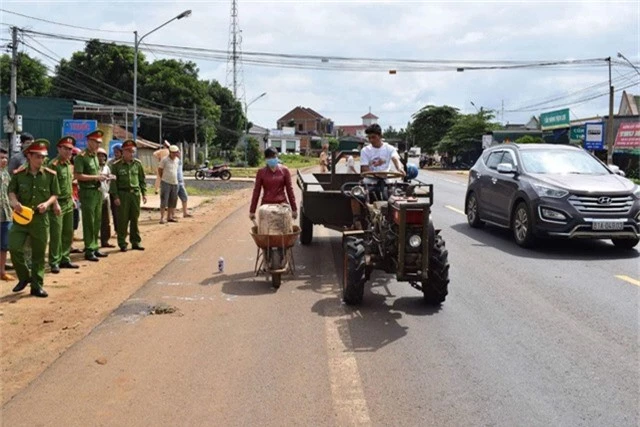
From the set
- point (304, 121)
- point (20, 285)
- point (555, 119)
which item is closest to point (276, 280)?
point (20, 285)

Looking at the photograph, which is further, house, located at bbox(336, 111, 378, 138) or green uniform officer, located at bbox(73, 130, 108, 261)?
house, located at bbox(336, 111, 378, 138)

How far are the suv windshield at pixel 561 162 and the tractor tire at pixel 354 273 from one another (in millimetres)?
5662

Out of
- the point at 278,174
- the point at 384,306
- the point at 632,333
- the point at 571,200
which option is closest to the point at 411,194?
the point at 384,306

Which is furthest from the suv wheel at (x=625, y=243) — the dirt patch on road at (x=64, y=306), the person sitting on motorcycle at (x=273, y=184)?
the dirt patch on road at (x=64, y=306)

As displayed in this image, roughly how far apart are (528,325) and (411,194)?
210cm

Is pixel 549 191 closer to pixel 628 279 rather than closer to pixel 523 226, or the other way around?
pixel 523 226

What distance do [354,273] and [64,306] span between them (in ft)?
10.6

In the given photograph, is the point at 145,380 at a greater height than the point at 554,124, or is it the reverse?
the point at 554,124

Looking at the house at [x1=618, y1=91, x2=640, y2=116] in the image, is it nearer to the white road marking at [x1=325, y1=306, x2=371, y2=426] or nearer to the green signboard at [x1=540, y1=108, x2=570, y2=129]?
the green signboard at [x1=540, y1=108, x2=570, y2=129]

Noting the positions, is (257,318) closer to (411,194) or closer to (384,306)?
(384,306)

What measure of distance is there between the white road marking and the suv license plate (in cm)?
529

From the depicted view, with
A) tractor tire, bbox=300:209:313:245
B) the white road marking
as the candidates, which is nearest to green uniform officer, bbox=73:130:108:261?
tractor tire, bbox=300:209:313:245

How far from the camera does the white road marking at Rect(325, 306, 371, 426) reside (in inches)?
169

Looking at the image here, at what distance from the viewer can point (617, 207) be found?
10.2 m
